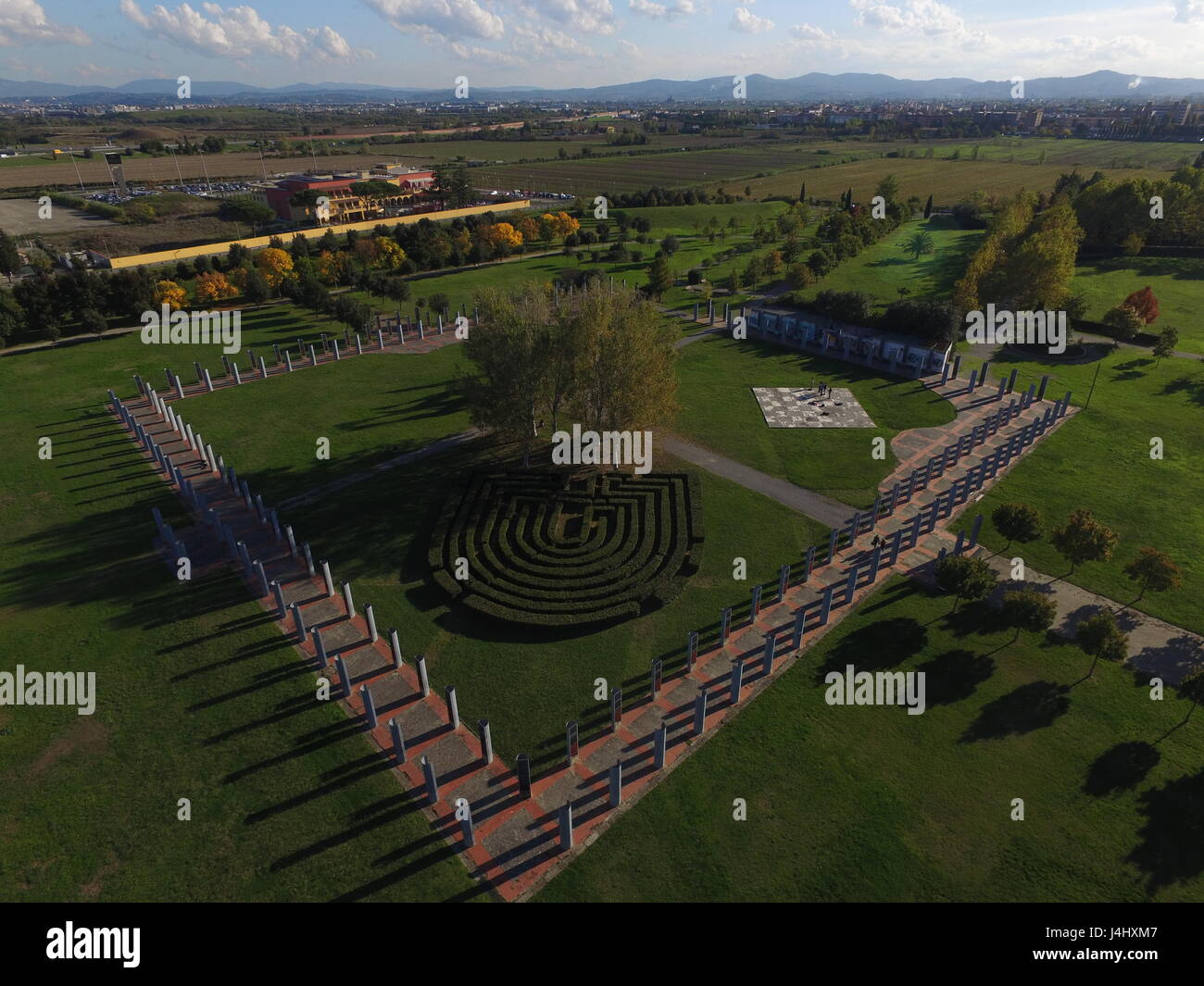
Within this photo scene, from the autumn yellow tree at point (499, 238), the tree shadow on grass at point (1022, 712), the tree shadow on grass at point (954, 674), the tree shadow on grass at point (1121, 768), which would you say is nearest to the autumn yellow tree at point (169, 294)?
the autumn yellow tree at point (499, 238)

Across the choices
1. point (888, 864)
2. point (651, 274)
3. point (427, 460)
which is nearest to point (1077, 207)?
point (651, 274)

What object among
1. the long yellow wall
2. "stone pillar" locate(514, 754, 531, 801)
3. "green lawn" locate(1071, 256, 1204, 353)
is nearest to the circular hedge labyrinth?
"stone pillar" locate(514, 754, 531, 801)

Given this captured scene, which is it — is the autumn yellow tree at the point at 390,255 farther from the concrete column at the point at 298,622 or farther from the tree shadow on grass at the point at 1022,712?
the tree shadow on grass at the point at 1022,712

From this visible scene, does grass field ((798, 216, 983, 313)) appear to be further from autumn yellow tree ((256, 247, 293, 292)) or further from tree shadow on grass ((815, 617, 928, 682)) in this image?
autumn yellow tree ((256, 247, 293, 292))

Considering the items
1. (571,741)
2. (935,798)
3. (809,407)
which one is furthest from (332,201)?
(935,798)

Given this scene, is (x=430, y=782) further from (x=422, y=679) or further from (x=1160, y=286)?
(x=1160, y=286)

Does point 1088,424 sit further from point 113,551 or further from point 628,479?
point 113,551
